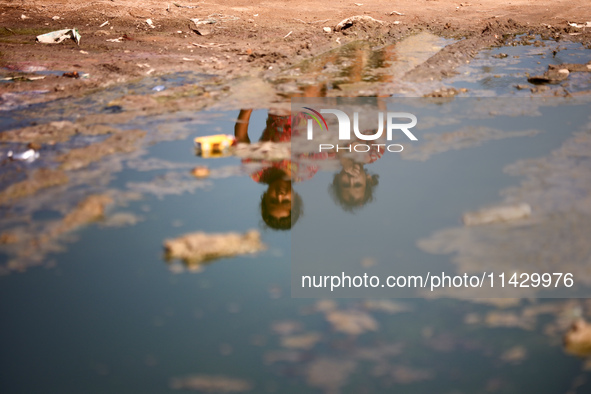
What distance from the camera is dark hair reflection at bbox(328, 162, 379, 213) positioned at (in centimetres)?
278

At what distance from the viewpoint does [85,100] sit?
4.21 metres

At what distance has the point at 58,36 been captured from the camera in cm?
638

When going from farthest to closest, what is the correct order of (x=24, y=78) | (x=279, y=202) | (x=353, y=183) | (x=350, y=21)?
1. (x=350, y=21)
2. (x=24, y=78)
3. (x=353, y=183)
4. (x=279, y=202)

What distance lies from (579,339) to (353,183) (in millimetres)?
1393

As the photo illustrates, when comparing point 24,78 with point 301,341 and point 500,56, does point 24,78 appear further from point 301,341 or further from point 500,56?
point 500,56

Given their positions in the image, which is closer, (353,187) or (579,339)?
(579,339)

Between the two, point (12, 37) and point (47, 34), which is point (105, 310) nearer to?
point (47, 34)

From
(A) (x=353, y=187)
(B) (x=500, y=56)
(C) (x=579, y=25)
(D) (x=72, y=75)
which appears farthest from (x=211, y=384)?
(C) (x=579, y=25)

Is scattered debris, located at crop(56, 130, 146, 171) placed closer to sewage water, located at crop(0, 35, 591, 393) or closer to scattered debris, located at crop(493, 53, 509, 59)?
sewage water, located at crop(0, 35, 591, 393)

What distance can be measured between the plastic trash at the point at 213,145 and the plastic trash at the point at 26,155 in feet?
3.11

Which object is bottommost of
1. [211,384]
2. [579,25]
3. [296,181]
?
[211,384]

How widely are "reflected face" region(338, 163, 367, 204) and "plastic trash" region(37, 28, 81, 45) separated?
15.0 ft

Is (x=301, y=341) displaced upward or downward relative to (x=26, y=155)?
downward

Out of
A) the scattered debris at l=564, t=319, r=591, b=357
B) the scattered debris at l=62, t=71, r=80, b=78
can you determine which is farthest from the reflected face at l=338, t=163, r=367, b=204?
the scattered debris at l=62, t=71, r=80, b=78
